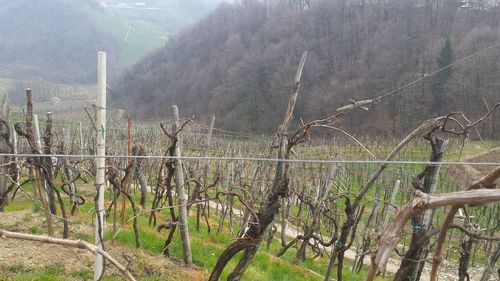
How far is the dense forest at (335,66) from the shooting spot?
4506 centimetres

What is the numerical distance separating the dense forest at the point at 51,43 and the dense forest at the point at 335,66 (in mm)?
43703

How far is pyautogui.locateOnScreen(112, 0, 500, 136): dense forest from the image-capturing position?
1774 inches

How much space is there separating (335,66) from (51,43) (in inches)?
3635

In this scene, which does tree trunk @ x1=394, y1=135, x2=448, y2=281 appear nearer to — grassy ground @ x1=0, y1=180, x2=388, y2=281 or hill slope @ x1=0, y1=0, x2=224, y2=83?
grassy ground @ x1=0, y1=180, x2=388, y2=281

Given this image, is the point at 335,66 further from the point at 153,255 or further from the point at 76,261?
the point at 76,261

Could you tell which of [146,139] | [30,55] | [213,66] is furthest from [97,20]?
[146,139]

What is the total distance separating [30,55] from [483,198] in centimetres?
13536

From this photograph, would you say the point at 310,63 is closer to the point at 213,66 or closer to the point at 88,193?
the point at 213,66

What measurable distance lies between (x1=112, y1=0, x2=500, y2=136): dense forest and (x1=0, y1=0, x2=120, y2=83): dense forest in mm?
43703

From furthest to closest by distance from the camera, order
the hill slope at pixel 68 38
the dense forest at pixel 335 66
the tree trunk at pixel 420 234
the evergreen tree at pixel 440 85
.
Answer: the hill slope at pixel 68 38 → the dense forest at pixel 335 66 → the evergreen tree at pixel 440 85 → the tree trunk at pixel 420 234

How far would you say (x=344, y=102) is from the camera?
51062 millimetres

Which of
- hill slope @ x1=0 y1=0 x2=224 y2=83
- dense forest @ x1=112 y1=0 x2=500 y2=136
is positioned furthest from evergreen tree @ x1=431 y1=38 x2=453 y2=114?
hill slope @ x1=0 y1=0 x2=224 y2=83

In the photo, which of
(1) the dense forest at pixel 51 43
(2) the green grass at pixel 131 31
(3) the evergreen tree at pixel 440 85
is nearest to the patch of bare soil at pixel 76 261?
(3) the evergreen tree at pixel 440 85

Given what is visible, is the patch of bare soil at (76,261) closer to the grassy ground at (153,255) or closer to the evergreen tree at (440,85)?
the grassy ground at (153,255)
